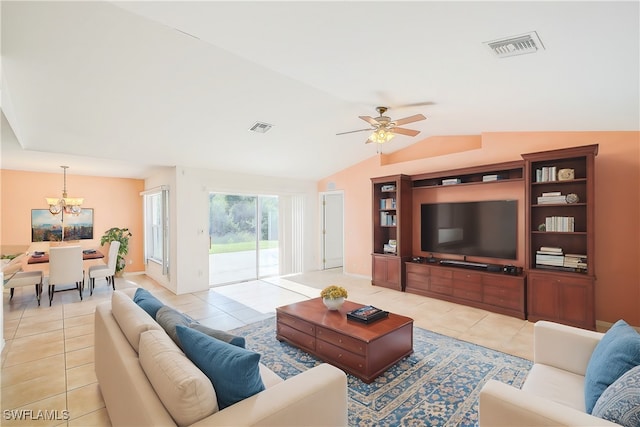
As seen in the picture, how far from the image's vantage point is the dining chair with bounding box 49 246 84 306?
476cm

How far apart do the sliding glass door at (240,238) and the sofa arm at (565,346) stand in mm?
5463

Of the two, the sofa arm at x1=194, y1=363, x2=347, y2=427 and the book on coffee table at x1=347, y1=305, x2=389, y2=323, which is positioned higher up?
the sofa arm at x1=194, y1=363, x2=347, y2=427

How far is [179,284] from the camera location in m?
5.36

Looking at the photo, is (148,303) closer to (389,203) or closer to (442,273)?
(442,273)

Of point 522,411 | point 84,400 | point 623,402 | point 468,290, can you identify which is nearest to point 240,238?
point 84,400

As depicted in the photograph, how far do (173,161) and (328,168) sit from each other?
10.8 feet

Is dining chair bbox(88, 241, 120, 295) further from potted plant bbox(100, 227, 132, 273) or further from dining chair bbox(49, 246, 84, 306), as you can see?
→ potted plant bbox(100, 227, 132, 273)

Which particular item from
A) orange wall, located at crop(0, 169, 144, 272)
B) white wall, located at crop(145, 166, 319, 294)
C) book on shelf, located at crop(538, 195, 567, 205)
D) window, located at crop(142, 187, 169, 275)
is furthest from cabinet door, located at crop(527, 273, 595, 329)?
orange wall, located at crop(0, 169, 144, 272)

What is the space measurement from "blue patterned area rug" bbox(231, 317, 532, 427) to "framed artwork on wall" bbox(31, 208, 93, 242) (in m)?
5.55

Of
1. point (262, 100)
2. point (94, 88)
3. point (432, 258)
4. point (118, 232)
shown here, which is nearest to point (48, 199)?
point (118, 232)

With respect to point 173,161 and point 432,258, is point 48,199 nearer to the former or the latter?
point 173,161

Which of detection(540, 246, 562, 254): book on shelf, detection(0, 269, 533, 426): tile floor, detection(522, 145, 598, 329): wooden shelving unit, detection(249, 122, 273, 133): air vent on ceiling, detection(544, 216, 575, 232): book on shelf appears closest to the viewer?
detection(0, 269, 533, 426): tile floor

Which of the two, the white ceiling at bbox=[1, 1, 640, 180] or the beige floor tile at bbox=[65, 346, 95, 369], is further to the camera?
the beige floor tile at bbox=[65, 346, 95, 369]

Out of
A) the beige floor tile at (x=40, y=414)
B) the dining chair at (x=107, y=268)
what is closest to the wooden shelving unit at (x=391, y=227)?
the beige floor tile at (x=40, y=414)
